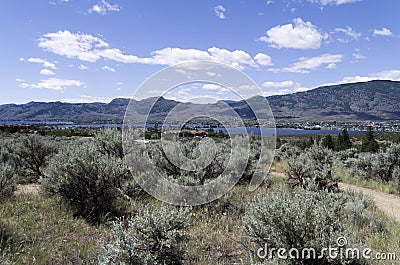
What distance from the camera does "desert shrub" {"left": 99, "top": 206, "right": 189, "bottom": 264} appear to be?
3633 mm

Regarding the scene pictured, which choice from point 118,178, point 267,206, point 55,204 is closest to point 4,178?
point 55,204

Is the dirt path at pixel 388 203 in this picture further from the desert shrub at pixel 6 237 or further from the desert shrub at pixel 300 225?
the desert shrub at pixel 6 237

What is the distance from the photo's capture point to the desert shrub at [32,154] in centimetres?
1223

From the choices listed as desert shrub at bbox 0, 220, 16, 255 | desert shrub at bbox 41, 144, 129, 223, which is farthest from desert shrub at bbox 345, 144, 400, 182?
desert shrub at bbox 0, 220, 16, 255

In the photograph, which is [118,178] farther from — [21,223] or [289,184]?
[289,184]

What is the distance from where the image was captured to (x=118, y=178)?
23.7 feet

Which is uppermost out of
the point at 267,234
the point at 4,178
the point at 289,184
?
the point at 4,178

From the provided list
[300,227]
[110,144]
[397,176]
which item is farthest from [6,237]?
[397,176]

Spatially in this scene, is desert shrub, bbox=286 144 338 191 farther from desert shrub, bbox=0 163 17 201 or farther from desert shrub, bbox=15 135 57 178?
desert shrub, bbox=15 135 57 178

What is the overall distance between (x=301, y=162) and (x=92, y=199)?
8076 mm

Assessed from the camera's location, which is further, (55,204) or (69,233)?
(55,204)

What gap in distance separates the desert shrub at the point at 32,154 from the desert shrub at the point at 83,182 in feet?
20.6

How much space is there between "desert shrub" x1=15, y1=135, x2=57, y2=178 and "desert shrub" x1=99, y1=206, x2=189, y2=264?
995 cm

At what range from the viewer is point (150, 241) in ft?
12.9
